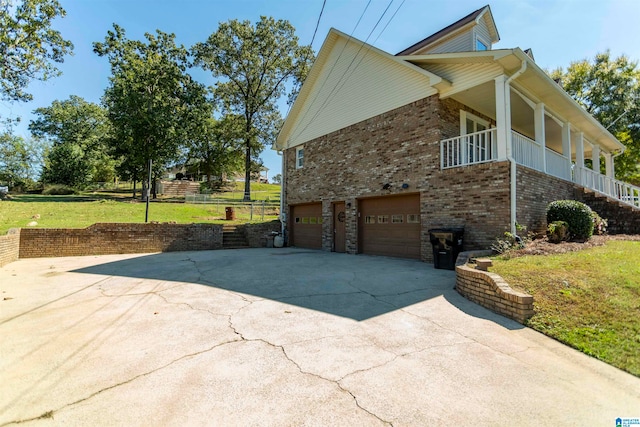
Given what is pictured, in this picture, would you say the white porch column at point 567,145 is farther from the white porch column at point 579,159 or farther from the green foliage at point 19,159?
the green foliage at point 19,159

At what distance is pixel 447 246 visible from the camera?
7.96 m

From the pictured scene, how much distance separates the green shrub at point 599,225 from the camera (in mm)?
9657

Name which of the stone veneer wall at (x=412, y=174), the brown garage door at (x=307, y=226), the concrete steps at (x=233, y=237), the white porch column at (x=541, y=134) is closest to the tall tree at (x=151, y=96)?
the concrete steps at (x=233, y=237)

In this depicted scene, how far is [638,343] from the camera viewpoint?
327cm

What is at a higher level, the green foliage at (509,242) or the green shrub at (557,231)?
the green shrub at (557,231)

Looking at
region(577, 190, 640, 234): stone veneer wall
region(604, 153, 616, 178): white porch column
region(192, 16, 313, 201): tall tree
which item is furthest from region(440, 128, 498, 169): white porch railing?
region(192, 16, 313, 201): tall tree

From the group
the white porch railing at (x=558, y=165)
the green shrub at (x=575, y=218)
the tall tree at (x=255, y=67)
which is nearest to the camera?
the green shrub at (x=575, y=218)

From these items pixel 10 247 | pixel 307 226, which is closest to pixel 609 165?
pixel 307 226

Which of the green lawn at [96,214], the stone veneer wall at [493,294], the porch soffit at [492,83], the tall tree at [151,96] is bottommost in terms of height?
the stone veneer wall at [493,294]

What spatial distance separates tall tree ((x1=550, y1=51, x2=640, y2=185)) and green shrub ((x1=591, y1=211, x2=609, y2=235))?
49.2 ft

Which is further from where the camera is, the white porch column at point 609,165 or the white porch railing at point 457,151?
the white porch column at point 609,165

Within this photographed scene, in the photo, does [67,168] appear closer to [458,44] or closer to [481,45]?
[458,44]

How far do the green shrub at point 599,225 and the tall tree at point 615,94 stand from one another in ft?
49.2

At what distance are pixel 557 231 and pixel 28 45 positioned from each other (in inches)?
931
